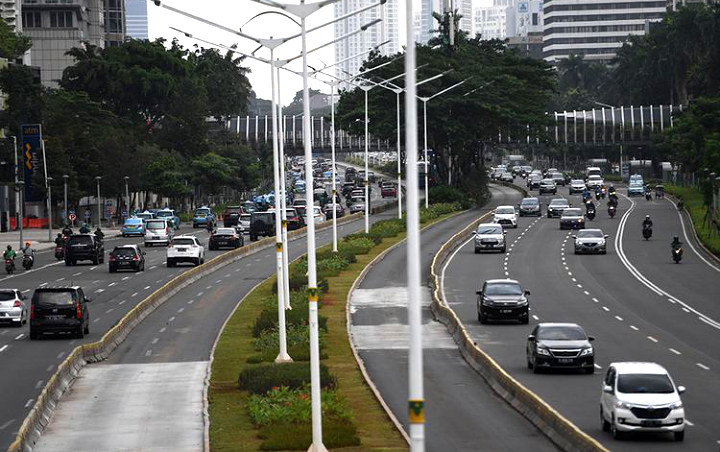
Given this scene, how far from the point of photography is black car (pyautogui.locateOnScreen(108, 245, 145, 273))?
78.0 metres

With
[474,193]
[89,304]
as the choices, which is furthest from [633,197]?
[89,304]

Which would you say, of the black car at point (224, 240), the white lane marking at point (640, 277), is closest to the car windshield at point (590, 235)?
the white lane marking at point (640, 277)

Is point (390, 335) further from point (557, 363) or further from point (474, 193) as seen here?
point (474, 193)

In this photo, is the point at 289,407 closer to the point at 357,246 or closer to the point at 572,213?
the point at 357,246

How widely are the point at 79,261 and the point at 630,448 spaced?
A: 62.0 meters

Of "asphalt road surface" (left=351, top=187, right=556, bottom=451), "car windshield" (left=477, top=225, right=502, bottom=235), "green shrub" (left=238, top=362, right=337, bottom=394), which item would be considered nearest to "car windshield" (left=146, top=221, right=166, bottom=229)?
"car windshield" (left=477, top=225, right=502, bottom=235)

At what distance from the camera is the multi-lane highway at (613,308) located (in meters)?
35.0

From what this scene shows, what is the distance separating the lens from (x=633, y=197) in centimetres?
14475

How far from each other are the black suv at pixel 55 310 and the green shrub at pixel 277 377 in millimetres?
13058

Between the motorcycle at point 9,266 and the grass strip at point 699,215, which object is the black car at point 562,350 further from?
the motorcycle at point 9,266

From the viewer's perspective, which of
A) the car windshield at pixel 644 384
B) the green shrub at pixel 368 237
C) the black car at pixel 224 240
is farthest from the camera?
the green shrub at pixel 368 237

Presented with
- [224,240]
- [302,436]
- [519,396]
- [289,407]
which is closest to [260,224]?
[224,240]

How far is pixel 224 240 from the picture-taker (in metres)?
94.6

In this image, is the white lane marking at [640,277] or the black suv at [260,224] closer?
the white lane marking at [640,277]
